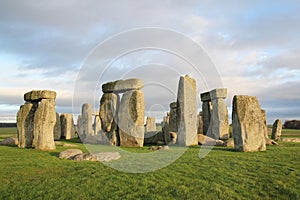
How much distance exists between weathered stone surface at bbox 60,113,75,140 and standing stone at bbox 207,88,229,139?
12.5 metres

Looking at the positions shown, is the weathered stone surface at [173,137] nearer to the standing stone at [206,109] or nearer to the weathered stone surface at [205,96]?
the standing stone at [206,109]

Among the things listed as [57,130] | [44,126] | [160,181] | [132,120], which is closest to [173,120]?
[132,120]

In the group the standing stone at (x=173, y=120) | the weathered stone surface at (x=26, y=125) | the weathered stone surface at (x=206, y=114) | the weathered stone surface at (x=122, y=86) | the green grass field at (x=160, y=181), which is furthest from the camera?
the weathered stone surface at (x=206, y=114)

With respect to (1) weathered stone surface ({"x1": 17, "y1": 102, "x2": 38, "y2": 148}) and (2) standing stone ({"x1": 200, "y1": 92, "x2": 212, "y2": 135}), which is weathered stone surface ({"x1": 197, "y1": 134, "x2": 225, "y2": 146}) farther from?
(1) weathered stone surface ({"x1": 17, "y1": 102, "x2": 38, "y2": 148})

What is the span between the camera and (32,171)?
7547 millimetres

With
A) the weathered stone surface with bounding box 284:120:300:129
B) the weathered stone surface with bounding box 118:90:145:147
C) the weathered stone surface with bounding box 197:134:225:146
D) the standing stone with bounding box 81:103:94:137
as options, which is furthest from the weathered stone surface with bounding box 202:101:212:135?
the weathered stone surface with bounding box 284:120:300:129

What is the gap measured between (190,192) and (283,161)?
4457 millimetres

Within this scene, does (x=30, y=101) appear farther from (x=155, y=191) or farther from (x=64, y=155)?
(x=155, y=191)

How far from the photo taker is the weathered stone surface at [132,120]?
15363 mm

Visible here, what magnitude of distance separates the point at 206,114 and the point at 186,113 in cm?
669

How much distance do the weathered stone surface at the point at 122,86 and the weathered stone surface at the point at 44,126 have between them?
5349mm

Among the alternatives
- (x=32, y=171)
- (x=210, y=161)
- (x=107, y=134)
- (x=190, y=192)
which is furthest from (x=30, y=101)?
(x=190, y=192)

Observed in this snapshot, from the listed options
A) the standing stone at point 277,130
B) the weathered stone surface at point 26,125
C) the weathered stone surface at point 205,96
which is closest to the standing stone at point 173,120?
the weathered stone surface at point 205,96

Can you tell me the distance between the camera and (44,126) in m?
12.7
